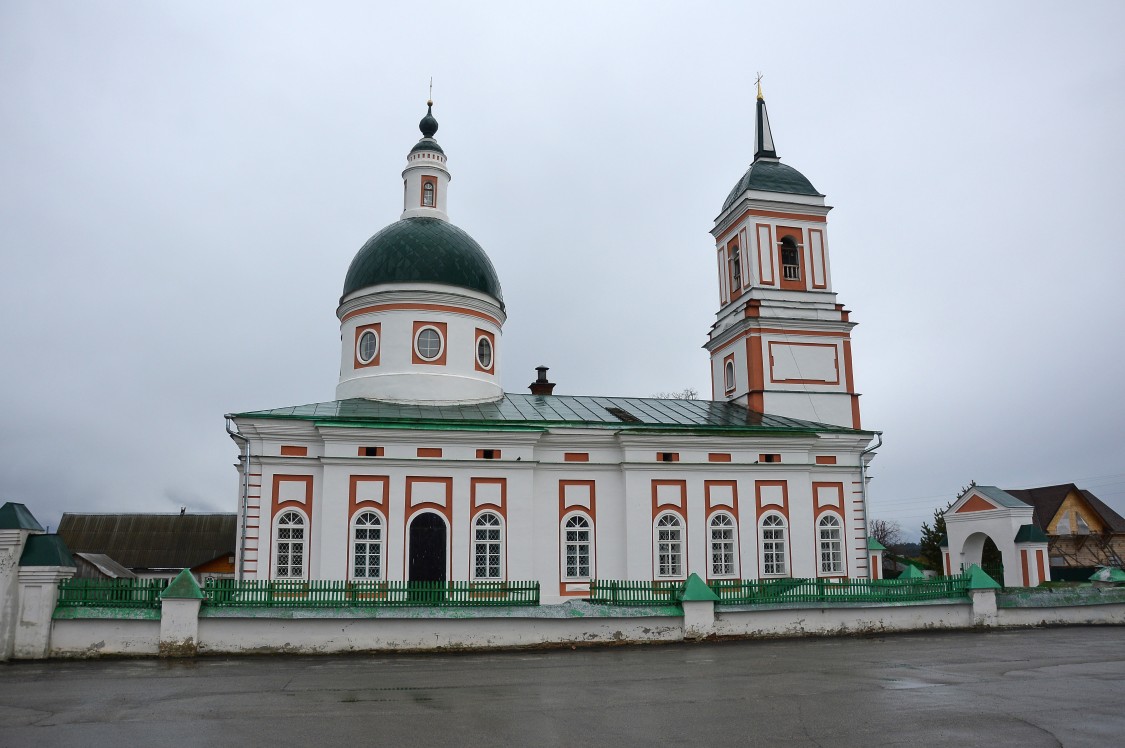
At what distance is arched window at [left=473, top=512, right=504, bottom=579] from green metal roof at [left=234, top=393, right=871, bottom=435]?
223 centimetres

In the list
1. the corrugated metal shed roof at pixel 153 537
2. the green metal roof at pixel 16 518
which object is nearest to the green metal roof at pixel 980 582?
the green metal roof at pixel 16 518

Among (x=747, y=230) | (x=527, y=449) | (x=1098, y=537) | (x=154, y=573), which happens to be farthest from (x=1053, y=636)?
(x=154, y=573)

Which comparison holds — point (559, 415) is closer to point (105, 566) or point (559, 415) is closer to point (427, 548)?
point (427, 548)

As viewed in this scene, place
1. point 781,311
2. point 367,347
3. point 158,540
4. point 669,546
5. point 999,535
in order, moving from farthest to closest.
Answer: point 158,540
point 999,535
point 781,311
point 367,347
point 669,546

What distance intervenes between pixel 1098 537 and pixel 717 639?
93.7ft

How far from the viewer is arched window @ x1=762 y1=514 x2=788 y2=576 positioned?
21.8 m

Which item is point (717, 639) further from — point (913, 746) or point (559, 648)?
point (913, 746)

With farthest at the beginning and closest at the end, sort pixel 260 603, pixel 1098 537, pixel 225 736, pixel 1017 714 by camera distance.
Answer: pixel 1098 537, pixel 260 603, pixel 1017 714, pixel 225 736

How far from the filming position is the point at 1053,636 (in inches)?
679

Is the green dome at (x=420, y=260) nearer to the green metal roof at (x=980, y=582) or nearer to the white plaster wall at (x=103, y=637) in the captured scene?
the white plaster wall at (x=103, y=637)

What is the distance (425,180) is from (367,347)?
20.0 feet

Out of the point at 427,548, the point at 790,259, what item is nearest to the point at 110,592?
the point at 427,548

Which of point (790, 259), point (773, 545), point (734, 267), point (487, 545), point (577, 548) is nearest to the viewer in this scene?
point (487, 545)

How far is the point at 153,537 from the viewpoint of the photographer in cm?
3509
